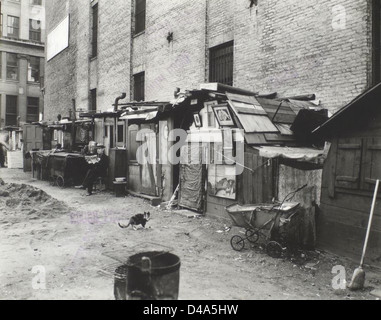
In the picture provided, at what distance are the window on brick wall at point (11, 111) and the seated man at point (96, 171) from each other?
80.0 ft

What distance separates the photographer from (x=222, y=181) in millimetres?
9586

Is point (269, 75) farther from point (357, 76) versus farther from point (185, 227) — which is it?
point (185, 227)

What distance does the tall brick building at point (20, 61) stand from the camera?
3509 cm

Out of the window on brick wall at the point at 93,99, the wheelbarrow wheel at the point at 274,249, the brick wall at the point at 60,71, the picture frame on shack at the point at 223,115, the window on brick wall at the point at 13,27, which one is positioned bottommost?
the wheelbarrow wheel at the point at 274,249

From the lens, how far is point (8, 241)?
763 centimetres

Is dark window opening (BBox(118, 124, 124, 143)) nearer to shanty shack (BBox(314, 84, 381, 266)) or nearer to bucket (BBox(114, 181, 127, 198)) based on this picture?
bucket (BBox(114, 181, 127, 198))

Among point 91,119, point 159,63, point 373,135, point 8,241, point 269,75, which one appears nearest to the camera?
point 373,135

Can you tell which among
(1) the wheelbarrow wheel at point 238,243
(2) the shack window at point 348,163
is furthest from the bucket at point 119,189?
(2) the shack window at point 348,163

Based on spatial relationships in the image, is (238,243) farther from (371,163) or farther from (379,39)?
(379,39)

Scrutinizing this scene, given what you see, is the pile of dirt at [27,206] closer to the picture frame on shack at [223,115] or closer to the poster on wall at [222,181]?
the poster on wall at [222,181]

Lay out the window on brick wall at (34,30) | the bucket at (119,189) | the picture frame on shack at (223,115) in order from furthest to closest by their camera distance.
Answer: the window on brick wall at (34,30), the bucket at (119,189), the picture frame on shack at (223,115)

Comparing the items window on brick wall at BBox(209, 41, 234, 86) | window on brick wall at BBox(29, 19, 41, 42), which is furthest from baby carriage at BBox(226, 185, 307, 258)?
window on brick wall at BBox(29, 19, 41, 42)

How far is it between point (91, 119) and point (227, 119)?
1147 centimetres
